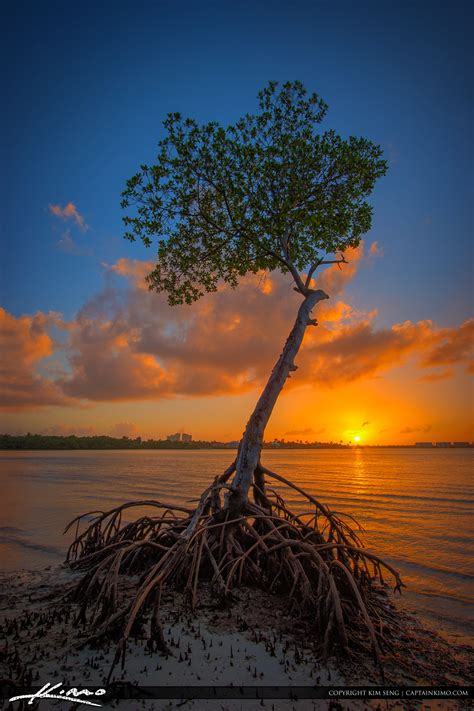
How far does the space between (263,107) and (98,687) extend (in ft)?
29.8

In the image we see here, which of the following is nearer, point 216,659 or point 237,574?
point 216,659

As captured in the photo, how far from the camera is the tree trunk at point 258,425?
22.1ft

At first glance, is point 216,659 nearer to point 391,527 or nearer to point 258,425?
point 258,425

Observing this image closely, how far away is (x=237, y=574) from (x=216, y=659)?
1.97 meters

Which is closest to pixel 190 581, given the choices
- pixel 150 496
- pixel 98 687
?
pixel 98 687

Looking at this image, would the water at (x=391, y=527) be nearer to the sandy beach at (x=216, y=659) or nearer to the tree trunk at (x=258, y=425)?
the sandy beach at (x=216, y=659)

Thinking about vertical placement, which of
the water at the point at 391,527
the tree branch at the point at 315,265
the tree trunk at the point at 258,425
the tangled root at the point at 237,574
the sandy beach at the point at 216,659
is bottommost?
the water at the point at 391,527

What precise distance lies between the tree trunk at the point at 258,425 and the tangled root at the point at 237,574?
370 millimetres

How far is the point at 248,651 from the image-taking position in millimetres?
4410

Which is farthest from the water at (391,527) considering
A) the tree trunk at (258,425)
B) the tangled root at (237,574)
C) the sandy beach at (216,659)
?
the tree trunk at (258,425)

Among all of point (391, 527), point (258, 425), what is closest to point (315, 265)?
point (258, 425)

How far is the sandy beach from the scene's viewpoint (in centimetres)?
371

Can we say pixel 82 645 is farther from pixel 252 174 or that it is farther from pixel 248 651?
pixel 252 174

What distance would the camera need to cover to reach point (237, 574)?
20.3ft
